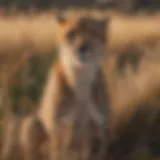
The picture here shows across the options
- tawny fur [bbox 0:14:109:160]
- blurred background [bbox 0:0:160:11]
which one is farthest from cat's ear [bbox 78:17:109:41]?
blurred background [bbox 0:0:160:11]

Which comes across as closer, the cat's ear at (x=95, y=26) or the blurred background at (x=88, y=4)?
the cat's ear at (x=95, y=26)

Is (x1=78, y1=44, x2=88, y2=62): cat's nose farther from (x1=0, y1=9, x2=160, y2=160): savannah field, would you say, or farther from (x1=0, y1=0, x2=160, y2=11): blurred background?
A: (x1=0, y1=0, x2=160, y2=11): blurred background

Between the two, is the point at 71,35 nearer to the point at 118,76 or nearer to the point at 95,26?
the point at 95,26

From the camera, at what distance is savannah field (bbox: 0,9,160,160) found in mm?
1355

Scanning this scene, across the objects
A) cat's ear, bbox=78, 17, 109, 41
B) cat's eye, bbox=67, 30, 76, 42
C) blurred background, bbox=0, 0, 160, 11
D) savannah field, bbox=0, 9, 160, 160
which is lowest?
savannah field, bbox=0, 9, 160, 160

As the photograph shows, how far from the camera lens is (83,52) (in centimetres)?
122

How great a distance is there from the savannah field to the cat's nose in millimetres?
123

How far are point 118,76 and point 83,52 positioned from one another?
401 mm

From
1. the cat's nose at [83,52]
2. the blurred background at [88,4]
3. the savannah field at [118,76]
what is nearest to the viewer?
the cat's nose at [83,52]

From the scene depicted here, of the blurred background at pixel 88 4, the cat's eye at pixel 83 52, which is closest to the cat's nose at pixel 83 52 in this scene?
the cat's eye at pixel 83 52

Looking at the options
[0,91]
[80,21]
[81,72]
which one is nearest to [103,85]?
[81,72]

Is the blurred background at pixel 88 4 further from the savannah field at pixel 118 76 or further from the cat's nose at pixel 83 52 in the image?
the cat's nose at pixel 83 52

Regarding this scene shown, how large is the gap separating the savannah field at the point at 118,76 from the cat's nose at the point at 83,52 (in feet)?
0.40

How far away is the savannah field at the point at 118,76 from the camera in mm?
1355
